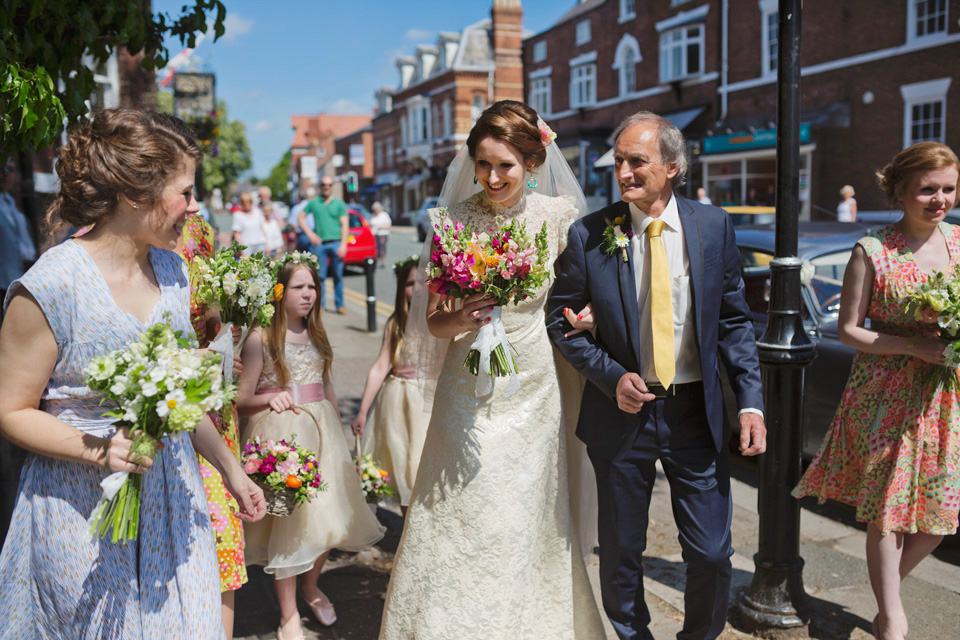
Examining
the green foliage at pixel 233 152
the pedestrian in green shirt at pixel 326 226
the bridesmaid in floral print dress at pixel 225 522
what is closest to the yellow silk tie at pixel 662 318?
the bridesmaid in floral print dress at pixel 225 522

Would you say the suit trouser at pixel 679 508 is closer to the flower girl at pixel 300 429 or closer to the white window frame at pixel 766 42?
the flower girl at pixel 300 429

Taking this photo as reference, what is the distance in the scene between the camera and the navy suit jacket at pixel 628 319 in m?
3.09

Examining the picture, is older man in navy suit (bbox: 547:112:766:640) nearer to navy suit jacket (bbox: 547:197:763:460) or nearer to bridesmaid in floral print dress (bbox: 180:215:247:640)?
navy suit jacket (bbox: 547:197:763:460)

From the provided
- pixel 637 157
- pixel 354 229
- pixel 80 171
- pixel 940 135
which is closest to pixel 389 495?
pixel 637 157

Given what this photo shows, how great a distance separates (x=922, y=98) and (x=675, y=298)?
20851mm

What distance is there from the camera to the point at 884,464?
3.50m

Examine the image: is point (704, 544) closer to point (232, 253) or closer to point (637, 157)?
point (637, 157)

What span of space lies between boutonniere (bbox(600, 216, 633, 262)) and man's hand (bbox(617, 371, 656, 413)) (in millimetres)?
473

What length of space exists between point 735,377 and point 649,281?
0.51 meters

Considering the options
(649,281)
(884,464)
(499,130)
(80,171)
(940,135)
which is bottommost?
(884,464)

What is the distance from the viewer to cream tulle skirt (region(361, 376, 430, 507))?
15.3 ft

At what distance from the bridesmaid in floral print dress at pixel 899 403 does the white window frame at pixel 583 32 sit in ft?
112

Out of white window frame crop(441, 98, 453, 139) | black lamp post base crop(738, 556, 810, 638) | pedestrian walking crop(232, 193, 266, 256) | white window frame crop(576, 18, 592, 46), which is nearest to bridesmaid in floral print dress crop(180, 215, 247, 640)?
black lamp post base crop(738, 556, 810, 638)

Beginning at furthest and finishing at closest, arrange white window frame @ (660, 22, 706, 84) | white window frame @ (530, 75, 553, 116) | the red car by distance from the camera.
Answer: white window frame @ (530, 75, 553, 116) < white window frame @ (660, 22, 706, 84) < the red car
